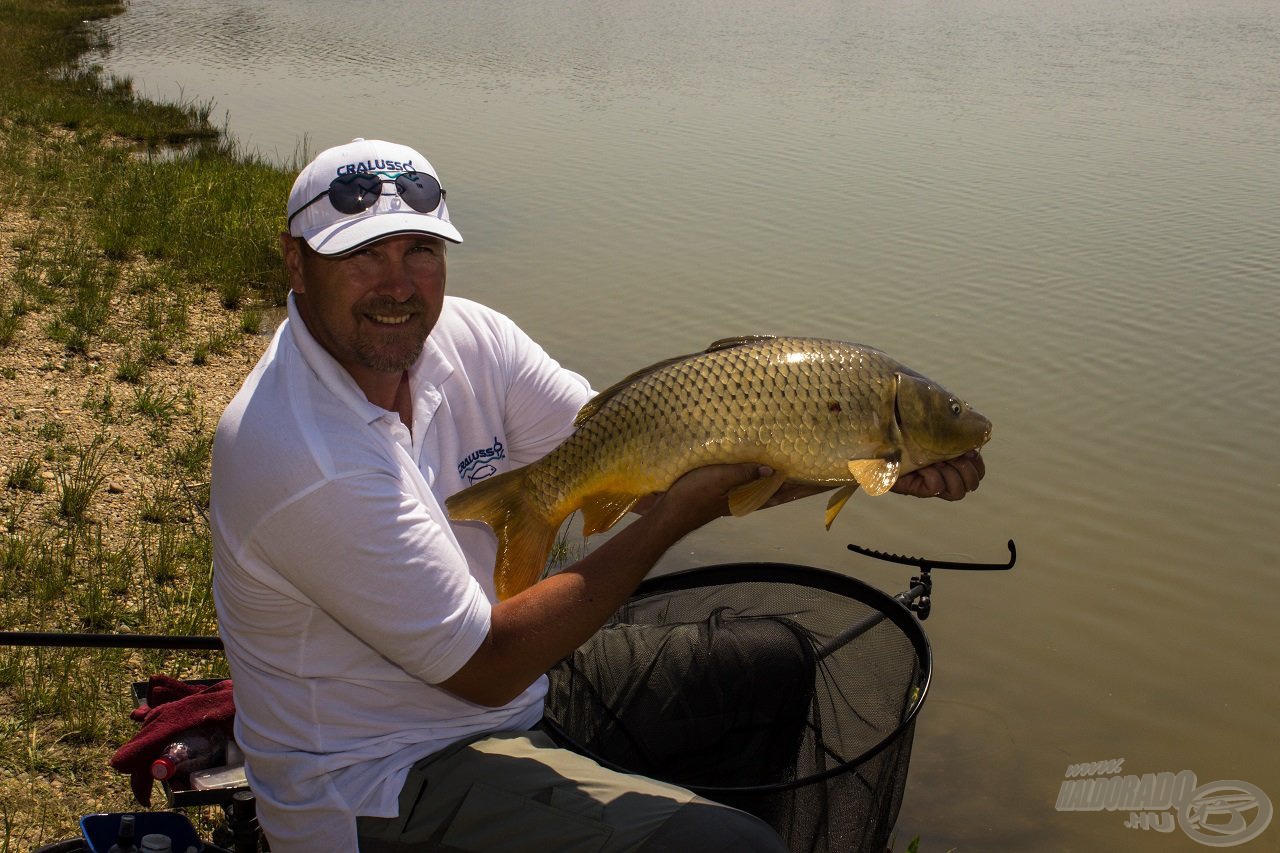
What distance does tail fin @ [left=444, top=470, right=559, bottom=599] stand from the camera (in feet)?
6.13

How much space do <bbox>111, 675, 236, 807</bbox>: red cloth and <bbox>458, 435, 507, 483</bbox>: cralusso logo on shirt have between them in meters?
0.52

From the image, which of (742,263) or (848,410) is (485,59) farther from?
(848,410)

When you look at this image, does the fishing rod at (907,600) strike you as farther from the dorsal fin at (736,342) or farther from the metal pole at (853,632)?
the dorsal fin at (736,342)

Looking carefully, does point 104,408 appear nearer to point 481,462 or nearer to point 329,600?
point 481,462

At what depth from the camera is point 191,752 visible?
1.84 metres

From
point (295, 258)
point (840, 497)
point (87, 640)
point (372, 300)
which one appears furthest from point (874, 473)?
point (87, 640)

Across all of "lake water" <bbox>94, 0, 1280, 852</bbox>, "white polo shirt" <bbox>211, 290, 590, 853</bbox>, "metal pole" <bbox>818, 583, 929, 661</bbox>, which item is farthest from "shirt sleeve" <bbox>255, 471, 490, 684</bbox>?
"lake water" <bbox>94, 0, 1280, 852</bbox>

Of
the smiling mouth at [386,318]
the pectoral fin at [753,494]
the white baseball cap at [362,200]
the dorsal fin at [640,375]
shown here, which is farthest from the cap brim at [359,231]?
the pectoral fin at [753,494]

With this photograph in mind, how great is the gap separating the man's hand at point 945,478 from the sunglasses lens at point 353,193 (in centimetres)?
96

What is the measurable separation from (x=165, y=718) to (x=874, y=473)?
117 centimetres

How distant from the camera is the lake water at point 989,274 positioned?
3.54 metres

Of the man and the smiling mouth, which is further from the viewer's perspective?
the smiling mouth

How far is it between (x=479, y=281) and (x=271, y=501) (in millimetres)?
5949

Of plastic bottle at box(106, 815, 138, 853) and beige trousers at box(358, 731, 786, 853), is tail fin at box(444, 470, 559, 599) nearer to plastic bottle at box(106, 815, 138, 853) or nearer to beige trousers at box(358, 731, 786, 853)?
beige trousers at box(358, 731, 786, 853)
